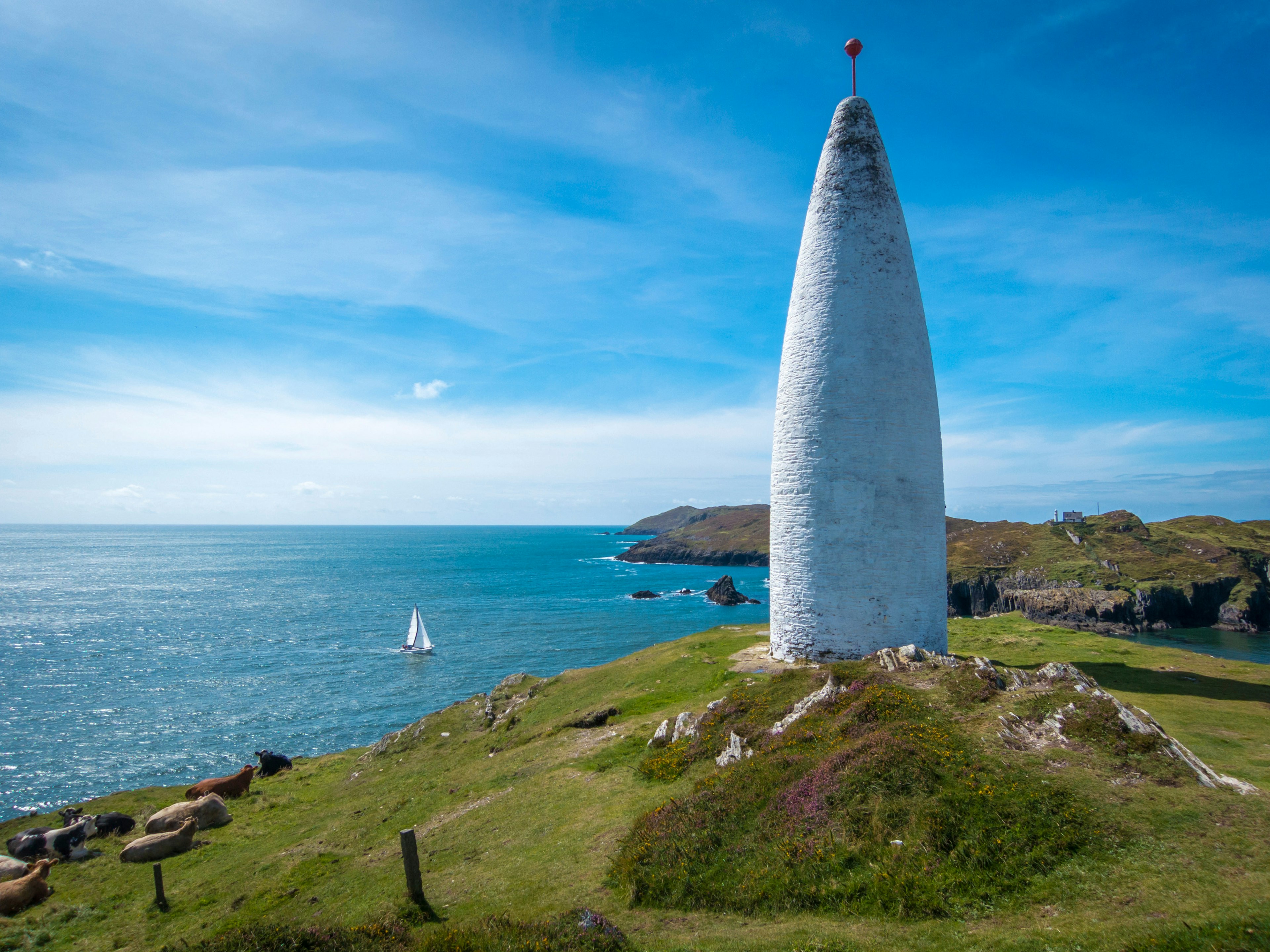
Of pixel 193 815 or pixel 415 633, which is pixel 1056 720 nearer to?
pixel 193 815

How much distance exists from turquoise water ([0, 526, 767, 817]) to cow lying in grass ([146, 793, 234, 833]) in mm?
14305

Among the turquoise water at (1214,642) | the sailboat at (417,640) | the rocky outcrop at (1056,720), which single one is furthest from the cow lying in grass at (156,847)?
the turquoise water at (1214,642)

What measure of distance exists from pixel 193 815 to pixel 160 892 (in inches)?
259

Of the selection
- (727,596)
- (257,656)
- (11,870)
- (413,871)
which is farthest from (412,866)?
(727,596)

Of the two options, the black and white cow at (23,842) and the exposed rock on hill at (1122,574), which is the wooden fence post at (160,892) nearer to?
the black and white cow at (23,842)

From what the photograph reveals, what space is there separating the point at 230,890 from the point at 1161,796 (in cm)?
1806

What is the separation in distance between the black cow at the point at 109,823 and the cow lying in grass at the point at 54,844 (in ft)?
1.80

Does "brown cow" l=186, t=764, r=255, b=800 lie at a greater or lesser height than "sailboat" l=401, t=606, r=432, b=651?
greater

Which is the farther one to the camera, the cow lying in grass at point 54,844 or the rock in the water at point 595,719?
the rock in the water at point 595,719

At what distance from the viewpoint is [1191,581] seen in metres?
66.8

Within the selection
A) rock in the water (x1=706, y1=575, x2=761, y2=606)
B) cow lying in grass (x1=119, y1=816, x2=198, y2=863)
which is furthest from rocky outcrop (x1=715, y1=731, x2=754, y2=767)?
rock in the water (x1=706, y1=575, x2=761, y2=606)

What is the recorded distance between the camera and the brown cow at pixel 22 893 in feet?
48.5

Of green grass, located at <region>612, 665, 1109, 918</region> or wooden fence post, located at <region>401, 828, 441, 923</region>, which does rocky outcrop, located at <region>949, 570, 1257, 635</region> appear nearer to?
green grass, located at <region>612, 665, 1109, 918</region>

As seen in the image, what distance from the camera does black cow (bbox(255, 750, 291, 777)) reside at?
87.6 ft
